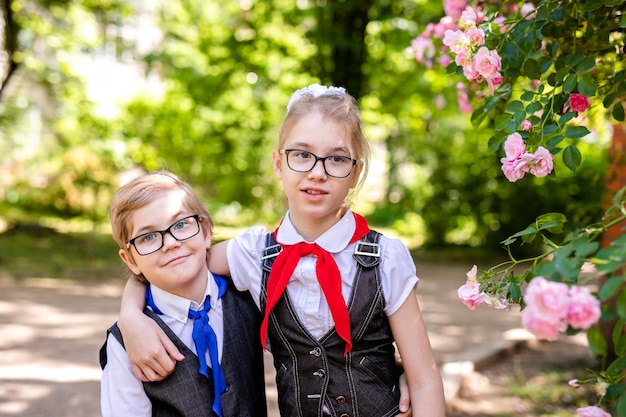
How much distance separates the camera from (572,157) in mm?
1715

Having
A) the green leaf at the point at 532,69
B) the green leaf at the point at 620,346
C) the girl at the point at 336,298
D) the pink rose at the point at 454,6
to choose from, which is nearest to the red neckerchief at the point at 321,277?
the girl at the point at 336,298

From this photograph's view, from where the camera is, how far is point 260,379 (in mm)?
2232

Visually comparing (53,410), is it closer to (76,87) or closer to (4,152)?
(76,87)

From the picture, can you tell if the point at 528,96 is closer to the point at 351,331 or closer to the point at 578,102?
the point at 578,102

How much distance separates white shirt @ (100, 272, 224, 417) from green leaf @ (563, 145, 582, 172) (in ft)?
3.79

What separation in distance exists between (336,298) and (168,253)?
53 centimetres

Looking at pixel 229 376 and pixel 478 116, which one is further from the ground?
pixel 478 116

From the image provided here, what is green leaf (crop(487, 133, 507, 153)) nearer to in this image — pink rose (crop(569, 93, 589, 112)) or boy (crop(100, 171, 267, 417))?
pink rose (crop(569, 93, 589, 112))

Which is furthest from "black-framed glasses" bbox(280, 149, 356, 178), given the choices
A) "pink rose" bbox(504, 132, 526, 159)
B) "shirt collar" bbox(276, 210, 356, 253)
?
"pink rose" bbox(504, 132, 526, 159)

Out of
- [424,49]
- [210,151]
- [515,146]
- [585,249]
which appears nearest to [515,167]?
[515,146]

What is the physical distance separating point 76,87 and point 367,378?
9555 millimetres

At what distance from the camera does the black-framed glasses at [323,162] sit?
77.5 inches

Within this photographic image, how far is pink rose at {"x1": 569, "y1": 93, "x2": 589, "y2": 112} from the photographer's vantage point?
1.85m

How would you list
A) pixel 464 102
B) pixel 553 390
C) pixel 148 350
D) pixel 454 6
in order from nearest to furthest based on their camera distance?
1. pixel 148 350
2. pixel 454 6
3. pixel 464 102
4. pixel 553 390
